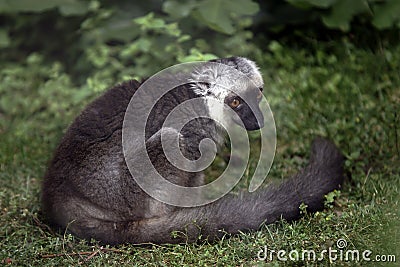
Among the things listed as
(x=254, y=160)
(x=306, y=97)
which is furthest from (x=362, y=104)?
(x=254, y=160)

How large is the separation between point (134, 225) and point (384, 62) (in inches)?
154

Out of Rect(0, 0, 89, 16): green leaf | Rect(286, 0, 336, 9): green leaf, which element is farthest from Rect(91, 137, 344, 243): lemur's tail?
Rect(0, 0, 89, 16): green leaf

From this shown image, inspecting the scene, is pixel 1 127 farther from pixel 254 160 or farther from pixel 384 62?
pixel 384 62

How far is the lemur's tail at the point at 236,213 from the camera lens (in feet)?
16.0

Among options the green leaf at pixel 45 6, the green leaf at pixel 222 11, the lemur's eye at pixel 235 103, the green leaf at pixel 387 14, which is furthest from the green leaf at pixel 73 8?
the green leaf at pixel 387 14

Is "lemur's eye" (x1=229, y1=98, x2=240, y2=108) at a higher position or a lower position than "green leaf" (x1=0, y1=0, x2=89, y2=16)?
higher

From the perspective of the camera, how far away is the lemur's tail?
4.89m

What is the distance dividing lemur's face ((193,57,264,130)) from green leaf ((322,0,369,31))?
2372 millimetres

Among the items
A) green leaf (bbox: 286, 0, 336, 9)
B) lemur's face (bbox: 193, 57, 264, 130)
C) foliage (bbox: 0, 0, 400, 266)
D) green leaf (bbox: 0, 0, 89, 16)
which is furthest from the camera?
green leaf (bbox: 0, 0, 89, 16)

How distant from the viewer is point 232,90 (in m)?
5.54

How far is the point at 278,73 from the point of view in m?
8.00

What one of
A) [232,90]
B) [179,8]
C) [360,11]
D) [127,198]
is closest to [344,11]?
[360,11]

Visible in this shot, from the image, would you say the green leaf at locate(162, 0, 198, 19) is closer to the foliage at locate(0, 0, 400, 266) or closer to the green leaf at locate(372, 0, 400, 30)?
the foliage at locate(0, 0, 400, 266)

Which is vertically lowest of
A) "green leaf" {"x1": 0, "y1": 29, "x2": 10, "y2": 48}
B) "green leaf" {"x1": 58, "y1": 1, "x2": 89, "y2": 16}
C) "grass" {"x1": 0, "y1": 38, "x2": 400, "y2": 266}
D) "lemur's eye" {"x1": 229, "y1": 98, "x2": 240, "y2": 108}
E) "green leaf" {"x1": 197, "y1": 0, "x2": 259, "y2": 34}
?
"green leaf" {"x1": 0, "y1": 29, "x2": 10, "y2": 48}
